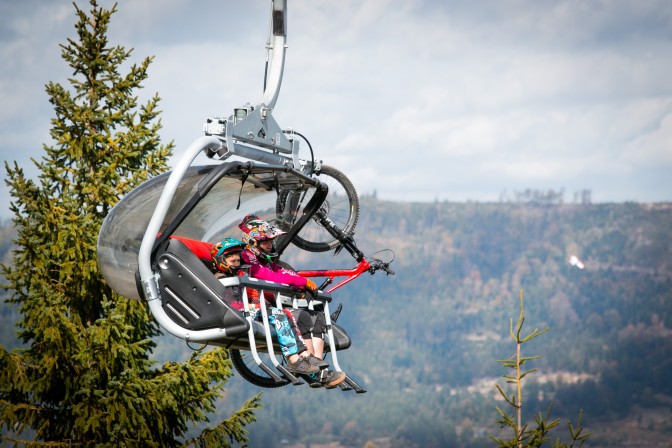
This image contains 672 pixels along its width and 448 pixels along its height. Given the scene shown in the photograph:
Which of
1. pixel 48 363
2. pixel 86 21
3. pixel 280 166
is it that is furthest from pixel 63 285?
pixel 280 166

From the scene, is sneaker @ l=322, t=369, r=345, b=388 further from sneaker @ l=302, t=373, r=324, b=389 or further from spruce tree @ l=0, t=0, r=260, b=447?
spruce tree @ l=0, t=0, r=260, b=447

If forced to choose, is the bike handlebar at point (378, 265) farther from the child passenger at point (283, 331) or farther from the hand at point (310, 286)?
the child passenger at point (283, 331)

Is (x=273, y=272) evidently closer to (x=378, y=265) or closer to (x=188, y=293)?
(x=188, y=293)

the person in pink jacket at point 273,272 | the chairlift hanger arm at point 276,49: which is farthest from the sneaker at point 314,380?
the chairlift hanger arm at point 276,49

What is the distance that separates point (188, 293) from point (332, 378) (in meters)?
1.62

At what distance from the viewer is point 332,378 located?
11219mm

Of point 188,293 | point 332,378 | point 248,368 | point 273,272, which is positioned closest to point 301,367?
point 332,378

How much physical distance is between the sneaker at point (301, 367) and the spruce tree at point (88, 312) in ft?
24.2

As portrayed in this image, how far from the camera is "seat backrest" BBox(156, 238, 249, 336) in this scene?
35.8ft

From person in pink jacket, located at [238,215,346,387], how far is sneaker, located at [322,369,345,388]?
0.47 metres

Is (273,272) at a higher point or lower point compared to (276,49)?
lower

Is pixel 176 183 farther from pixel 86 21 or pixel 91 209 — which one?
pixel 86 21

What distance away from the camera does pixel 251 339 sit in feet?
35.7

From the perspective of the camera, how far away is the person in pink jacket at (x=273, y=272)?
11.7m
